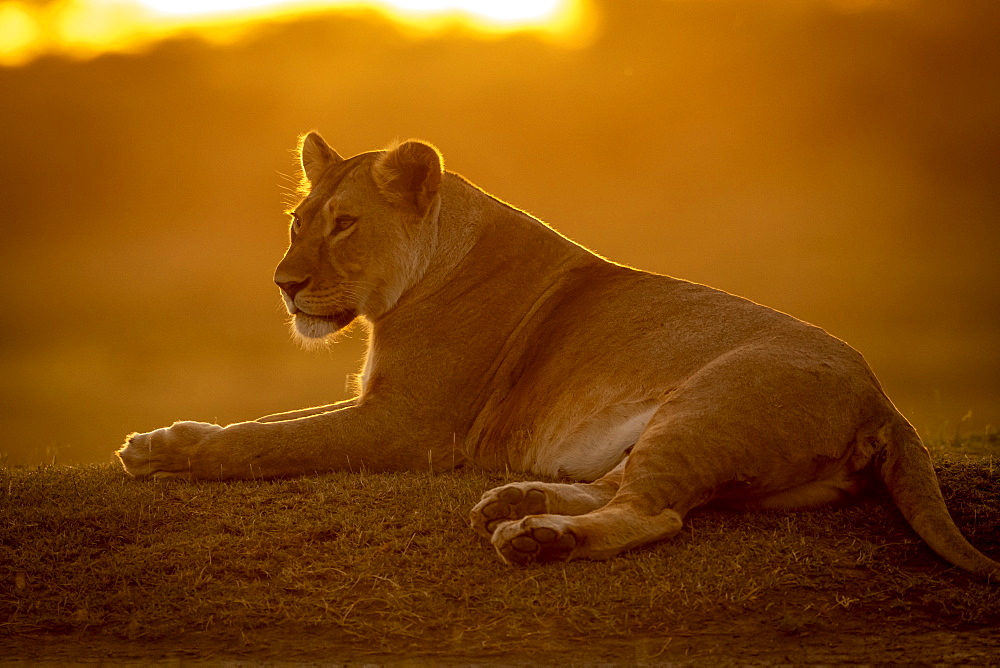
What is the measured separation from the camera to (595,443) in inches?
206

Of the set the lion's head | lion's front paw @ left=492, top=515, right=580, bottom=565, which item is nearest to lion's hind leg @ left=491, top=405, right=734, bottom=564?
lion's front paw @ left=492, top=515, right=580, bottom=565

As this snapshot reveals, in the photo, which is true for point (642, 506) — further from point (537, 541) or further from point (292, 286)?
point (292, 286)

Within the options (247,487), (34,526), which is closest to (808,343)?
(247,487)

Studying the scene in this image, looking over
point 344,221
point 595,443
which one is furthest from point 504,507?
point 344,221

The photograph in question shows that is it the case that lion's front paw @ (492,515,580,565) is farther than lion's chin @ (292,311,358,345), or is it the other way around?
lion's chin @ (292,311,358,345)

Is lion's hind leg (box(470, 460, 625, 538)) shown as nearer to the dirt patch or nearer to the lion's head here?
the dirt patch

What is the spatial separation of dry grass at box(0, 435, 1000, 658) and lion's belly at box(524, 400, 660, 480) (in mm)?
618

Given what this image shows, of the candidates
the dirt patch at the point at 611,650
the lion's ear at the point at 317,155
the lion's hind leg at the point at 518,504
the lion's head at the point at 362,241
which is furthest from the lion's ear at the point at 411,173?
the dirt patch at the point at 611,650

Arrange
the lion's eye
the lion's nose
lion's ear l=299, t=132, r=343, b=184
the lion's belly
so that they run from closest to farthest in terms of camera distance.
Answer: the lion's belly, the lion's nose, the lion's eye, lion's ear l=299, t=132, r=343, b=184

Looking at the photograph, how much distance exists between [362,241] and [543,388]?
4.51ft

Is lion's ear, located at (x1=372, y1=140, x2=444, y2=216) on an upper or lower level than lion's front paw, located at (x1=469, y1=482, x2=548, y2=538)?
upper

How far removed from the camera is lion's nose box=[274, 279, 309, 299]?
19.8ft

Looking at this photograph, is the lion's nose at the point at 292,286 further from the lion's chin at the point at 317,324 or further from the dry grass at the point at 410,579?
the dry grass at the point at 410,579

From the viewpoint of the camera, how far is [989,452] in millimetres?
7363
